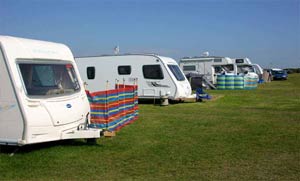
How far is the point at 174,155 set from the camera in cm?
676

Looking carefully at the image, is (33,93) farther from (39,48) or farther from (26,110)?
(39,48)

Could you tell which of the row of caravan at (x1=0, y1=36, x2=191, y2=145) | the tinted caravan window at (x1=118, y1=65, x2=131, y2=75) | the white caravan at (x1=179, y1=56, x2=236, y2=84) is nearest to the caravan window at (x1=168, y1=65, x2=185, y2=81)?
the tinted caravan window at (x1=118, y1=65, x2=131, y2=75)

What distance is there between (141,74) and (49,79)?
8.79m

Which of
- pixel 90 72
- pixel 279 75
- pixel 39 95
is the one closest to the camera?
pixel 39 95

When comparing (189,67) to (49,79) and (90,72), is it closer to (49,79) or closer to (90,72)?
(90,72)

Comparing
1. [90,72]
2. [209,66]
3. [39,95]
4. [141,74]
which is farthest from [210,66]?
[39,95]

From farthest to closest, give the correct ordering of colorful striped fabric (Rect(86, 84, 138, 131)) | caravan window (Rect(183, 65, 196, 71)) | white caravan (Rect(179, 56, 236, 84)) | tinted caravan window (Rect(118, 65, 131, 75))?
1. caravan window (Rect(183, 65, 196, 71))
2. white caravan (Rect(179, 56, 236, 84))
3. tinted caravan window (Rect(118, 65, 131, 75))
4. colorful striped fabric (Rect(86, 84, 138, 131))

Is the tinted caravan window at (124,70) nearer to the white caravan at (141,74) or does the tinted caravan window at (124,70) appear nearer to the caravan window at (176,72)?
the white caravan at (141,74)

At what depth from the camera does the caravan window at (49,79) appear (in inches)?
265

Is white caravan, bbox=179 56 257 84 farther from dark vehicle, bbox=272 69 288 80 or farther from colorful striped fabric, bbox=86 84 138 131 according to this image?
colorful striped fabric, bbox=86 84 138 131

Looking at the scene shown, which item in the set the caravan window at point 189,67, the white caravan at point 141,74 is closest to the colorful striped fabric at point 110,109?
the white caravan at point 141,74

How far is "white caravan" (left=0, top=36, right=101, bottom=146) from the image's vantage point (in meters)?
6.31

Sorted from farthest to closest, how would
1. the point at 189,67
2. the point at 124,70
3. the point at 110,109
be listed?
the point at 189,67
the point at 124,70
the point at 110,109

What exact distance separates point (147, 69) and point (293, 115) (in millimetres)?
6550
